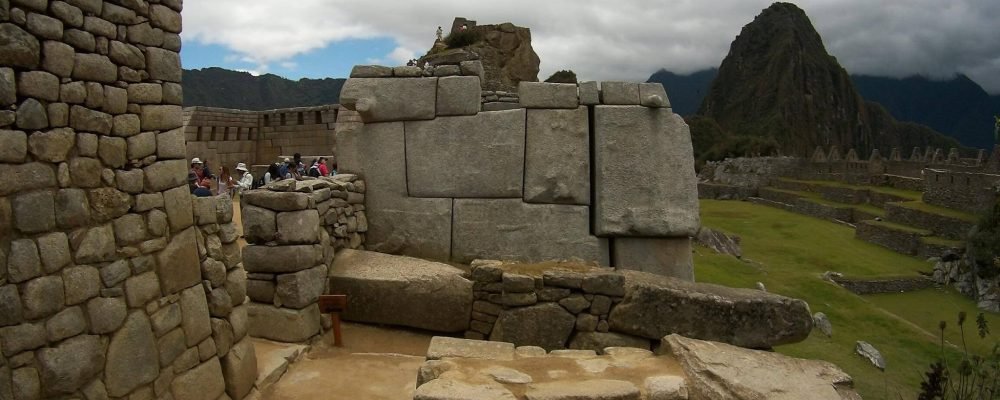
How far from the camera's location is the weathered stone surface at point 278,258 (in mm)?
6555

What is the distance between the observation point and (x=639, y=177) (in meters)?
7.62

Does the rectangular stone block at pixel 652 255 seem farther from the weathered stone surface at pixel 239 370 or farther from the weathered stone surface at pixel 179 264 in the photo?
the weathered stone surface at pixel 179 264

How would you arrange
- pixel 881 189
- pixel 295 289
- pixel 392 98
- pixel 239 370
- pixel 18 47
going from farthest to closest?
pixel 881 189
pixel 392 98
pixel 295 289
pixel 239 370
pixel 18 47

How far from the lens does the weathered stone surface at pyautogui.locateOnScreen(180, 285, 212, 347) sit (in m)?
4.81

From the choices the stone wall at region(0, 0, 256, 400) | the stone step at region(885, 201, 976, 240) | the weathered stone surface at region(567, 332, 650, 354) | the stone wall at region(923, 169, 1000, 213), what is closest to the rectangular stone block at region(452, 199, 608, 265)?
the weathered stone surface at region(567, 332, 650, 354)

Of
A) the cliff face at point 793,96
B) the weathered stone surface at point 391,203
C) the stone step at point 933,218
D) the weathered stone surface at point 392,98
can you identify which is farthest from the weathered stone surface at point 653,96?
the cliff face at point 793,96

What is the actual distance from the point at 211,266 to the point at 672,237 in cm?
509

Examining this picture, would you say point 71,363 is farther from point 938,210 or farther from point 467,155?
point 938,210

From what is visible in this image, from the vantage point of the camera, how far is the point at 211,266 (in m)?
5.10

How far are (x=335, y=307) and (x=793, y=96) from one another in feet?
418

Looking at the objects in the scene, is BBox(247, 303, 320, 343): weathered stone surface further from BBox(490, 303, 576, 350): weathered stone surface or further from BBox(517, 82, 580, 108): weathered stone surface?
BBox(517, 82, 580, 108): weathered stone surface

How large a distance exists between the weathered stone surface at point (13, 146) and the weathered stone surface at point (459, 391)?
261 centimetres

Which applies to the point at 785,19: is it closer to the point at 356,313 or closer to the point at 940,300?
the point at 940,300

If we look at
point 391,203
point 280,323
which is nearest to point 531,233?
point 391,203
